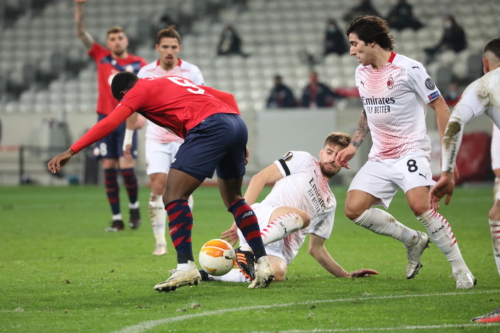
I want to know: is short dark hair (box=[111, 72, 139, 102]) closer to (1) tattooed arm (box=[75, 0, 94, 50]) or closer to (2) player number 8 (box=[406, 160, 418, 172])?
(2) player number 8 (box=[406, 160, 418, 172])

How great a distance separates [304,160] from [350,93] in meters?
14.2

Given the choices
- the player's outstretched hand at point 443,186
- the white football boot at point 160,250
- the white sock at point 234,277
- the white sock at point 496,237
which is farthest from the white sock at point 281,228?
the white football boot at point 160,250

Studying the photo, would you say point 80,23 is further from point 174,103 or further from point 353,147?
point 353,147

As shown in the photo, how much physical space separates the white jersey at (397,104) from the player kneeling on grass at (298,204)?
45 centimetres

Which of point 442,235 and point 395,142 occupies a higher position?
point 395,142

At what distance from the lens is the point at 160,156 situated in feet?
24.2

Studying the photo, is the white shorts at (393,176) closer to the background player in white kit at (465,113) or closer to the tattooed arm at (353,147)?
the tattooed arm at (353,147)

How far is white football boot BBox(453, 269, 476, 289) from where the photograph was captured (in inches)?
189

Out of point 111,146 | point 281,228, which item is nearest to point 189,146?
point 281,228

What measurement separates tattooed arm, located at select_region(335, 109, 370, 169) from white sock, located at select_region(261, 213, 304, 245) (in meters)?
0.54

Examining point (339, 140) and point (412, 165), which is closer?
point (412, 165)

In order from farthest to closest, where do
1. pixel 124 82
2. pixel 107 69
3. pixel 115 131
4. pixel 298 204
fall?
pixel 107 69
pixel 115 131
pixel 298 204
pixel 124 82

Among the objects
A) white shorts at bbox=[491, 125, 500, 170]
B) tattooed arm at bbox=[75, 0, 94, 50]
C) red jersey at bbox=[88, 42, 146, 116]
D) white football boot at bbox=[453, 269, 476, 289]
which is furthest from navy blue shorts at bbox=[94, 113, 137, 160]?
white football boot at bbox=[453, 269, 476, 289]

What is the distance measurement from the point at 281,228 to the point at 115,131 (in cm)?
444
